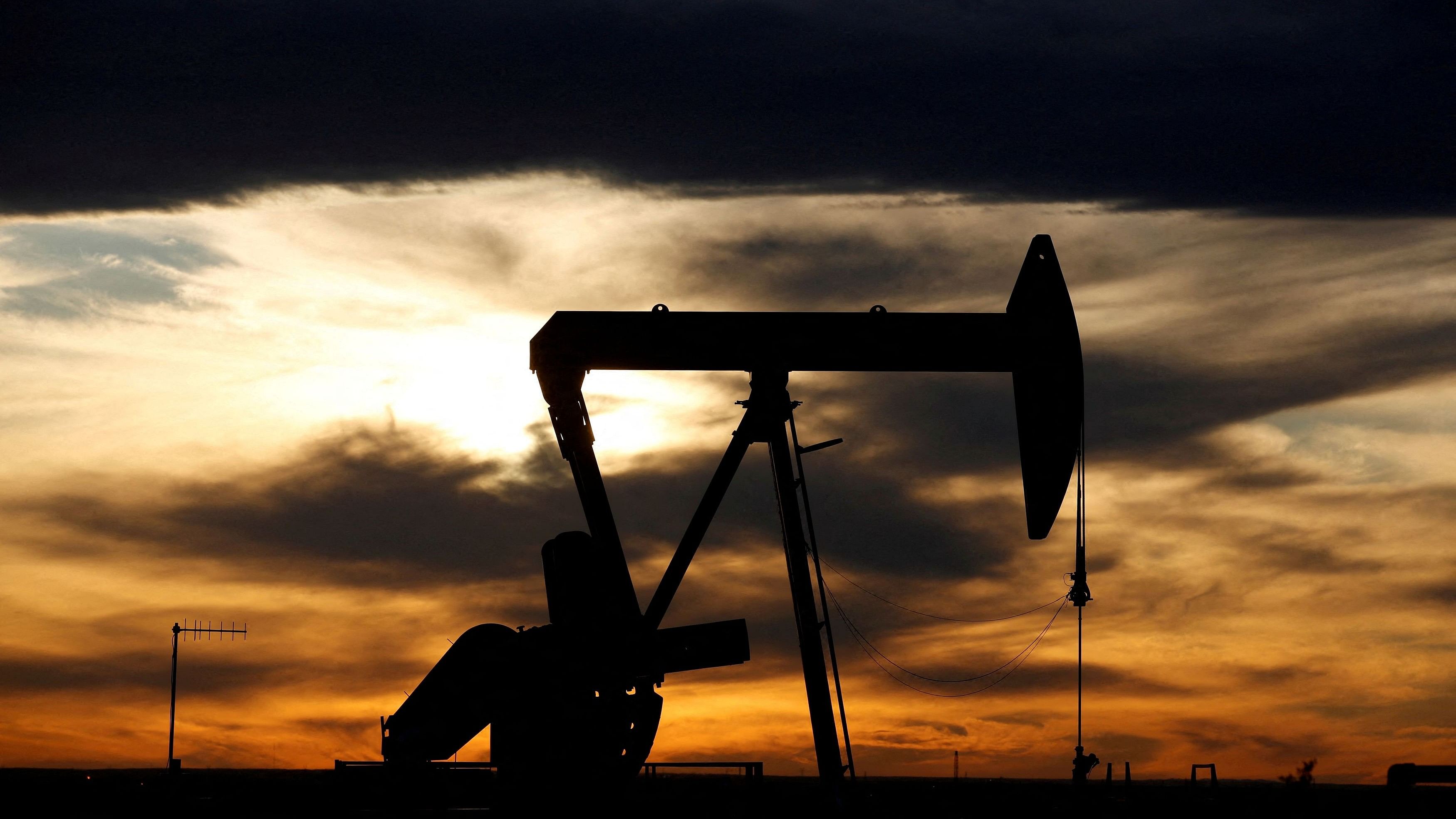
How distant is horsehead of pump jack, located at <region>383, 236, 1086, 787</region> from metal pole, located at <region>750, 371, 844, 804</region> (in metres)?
0.02

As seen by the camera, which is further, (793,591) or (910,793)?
(910,793)

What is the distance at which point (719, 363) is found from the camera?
14.0 meters

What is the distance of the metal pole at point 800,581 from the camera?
14.1m

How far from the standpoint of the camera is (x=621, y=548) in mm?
14195

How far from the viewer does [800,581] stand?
14.1m

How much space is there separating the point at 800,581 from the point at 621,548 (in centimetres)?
191

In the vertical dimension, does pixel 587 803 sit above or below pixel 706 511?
below

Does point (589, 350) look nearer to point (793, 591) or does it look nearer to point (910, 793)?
point (793, 591)

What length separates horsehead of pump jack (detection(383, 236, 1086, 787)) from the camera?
1381 centimetres

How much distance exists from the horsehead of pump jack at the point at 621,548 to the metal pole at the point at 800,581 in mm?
17

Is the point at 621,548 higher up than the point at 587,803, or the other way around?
the point at 621,548

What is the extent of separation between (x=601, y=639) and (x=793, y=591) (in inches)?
80.6

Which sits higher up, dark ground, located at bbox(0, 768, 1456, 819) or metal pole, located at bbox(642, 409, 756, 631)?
metal pole, located at bbox(642, 409, 756, 631)

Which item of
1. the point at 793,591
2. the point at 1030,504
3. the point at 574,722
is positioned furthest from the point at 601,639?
the point at 1030,504
